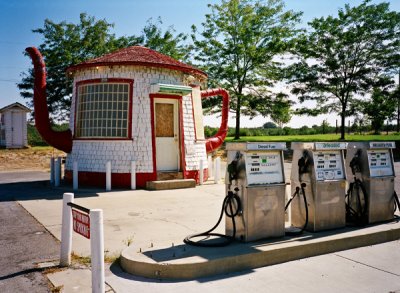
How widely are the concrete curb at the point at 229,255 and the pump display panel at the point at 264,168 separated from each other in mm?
872

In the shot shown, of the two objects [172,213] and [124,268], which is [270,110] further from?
[124,268]

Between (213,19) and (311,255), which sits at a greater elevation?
(213,19)

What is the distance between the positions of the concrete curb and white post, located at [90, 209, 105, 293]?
29.7 inches

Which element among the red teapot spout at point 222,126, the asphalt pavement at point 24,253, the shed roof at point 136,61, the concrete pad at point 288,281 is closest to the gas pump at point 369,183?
the concrete pad at point 288,281

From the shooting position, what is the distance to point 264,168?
570 cm

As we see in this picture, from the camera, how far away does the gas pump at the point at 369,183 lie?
6754 millimetres

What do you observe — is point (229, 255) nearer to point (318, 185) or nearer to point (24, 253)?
point (318, 185)

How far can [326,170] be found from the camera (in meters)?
6.21

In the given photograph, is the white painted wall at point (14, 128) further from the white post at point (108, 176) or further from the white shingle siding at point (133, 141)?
the white post at point (108, 176)

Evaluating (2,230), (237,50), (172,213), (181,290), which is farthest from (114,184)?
(237,50)

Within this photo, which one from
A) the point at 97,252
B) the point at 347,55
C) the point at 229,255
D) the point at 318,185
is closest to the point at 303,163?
the point at 318,185

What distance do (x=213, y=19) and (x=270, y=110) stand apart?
904 centimetres

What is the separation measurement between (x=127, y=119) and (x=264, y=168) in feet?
26.2

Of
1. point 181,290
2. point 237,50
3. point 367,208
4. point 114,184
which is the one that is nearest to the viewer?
point 181,290
